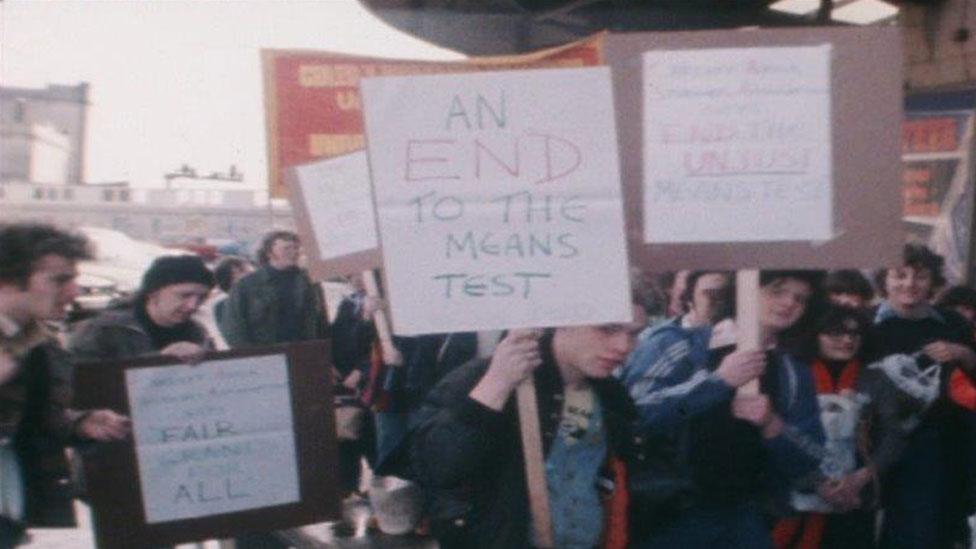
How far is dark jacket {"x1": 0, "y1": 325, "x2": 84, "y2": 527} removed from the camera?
337 centimetres

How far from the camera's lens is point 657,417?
137 inches

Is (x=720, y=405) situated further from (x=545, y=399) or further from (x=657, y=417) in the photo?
(x=545, y=399)

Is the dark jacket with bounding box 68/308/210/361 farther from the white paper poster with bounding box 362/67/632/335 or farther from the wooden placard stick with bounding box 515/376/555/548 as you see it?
the wooden placard stick with bounding box 515/376/555/548

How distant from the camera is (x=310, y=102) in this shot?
5.64 meters

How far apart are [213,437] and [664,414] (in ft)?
4.49

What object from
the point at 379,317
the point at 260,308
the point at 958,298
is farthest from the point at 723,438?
the point at 260,308

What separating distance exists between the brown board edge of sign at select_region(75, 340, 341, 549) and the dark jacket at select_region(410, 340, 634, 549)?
861mm

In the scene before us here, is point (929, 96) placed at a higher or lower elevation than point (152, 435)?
higher

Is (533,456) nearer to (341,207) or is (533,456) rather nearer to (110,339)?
(110,339)

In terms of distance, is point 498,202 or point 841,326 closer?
point 498,202

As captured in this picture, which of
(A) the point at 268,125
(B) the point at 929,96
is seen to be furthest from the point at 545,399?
(B) the point at 929,96

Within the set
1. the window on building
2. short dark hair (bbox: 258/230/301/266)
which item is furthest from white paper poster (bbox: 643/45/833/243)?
the window on building

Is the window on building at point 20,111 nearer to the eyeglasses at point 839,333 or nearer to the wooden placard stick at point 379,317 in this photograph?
the wooden placard stick at point 379,317

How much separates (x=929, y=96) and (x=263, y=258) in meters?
4.81
